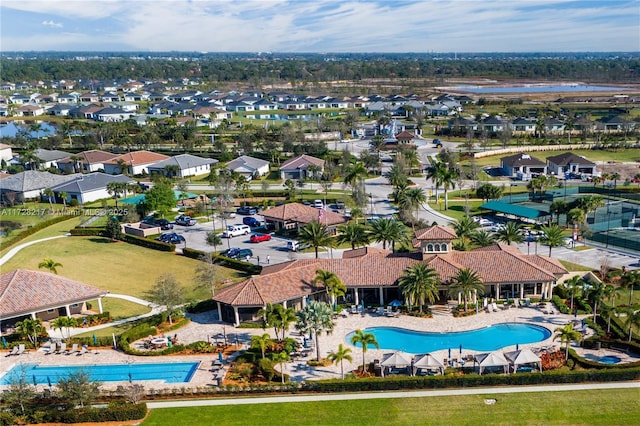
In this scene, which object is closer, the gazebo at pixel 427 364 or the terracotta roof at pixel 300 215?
the gazebo at pixel 427 364

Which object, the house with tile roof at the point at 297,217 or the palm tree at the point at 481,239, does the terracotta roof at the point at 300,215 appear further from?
the palm tree at the point at 481,239

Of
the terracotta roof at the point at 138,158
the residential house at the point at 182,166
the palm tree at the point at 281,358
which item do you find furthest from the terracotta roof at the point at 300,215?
the terracotta roof at the point at 138,158

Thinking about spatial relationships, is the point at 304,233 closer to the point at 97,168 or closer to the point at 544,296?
the point at 544,296

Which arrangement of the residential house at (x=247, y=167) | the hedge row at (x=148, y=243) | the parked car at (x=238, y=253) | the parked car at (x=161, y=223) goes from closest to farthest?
the parked car at (x=238, y=253)
the hedge row at (x=148, y=243)
the parked car at (x=161, y=223)
the residential house at (x=247, y=167)

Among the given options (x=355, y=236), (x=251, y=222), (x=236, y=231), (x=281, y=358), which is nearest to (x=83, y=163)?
(x=251, y=222)

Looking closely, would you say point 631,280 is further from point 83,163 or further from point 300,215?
point 83,163

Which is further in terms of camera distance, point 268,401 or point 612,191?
point 612,191

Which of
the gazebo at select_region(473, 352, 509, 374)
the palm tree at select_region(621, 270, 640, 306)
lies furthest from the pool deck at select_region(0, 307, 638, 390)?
the palm tree at select_region(621, 270, 640, 306)

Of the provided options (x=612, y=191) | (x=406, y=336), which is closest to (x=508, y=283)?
(x=406, y=336)
